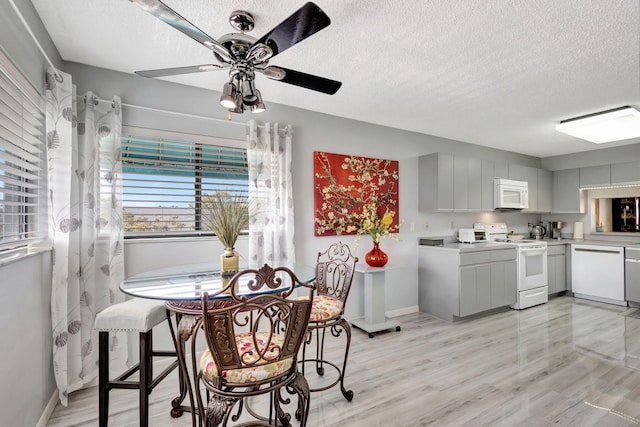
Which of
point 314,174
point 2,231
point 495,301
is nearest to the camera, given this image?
point 2,231

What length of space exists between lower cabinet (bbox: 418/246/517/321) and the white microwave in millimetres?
750

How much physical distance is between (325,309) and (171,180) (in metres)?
1.70

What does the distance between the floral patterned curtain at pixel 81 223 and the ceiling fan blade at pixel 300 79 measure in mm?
1459

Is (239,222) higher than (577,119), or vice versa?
(577,119)

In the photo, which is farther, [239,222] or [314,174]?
[314,174]

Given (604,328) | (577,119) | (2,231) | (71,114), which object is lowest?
(604,328)

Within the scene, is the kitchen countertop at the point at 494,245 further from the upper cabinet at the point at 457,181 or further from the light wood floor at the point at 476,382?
the light wood floor at the point at 476,382

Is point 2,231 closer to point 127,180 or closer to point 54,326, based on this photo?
point 54,326

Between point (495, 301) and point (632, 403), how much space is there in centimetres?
189

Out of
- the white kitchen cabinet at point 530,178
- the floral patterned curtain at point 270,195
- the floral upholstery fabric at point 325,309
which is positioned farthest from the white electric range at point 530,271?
the floral upholstery fabric at point 325,309

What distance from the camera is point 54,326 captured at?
6.66 ft

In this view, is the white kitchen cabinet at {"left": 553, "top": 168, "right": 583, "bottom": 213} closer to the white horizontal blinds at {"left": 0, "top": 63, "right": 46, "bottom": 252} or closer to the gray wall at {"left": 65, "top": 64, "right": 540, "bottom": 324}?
the gray wall at {"left": 65, "top": 64, "right": 540, "bottom": 324}

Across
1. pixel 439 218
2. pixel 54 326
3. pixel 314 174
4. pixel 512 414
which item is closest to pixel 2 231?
pixel 54 326

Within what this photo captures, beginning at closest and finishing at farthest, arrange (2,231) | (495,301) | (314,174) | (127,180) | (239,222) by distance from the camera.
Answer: (2,231) → (239,222) → (127,180) → (314,174) → (495,301)
